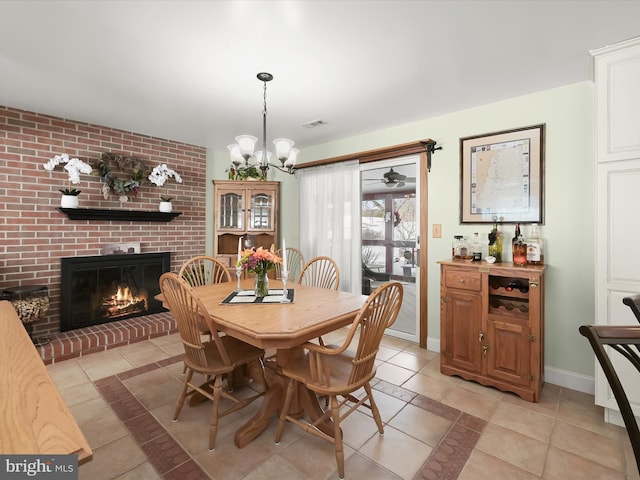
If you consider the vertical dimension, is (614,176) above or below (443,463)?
above

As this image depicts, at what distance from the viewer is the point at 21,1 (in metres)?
1.58

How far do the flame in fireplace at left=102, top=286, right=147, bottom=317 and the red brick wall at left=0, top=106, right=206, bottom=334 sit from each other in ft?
1.56

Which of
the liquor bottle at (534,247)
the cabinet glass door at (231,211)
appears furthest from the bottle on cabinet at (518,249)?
the cabinet glass door at (231,211)

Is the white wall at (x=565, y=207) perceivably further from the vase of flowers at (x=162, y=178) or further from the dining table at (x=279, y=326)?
the vase of flowers at (x=162, y=178)

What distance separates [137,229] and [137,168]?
0.73 m

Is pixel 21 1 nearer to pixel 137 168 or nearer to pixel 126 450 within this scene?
pixel 137 168

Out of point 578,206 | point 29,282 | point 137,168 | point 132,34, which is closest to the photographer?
point 132,34

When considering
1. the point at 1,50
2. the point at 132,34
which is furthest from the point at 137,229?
the point at 132,34

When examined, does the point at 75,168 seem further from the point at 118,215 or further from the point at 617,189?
the point at 617,189

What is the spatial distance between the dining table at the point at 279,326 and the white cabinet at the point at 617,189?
5.19ft

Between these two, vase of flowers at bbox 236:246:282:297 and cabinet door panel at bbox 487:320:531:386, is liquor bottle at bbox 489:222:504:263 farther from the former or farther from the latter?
vase of flowers at bbox 236:246:282:297

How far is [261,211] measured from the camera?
438cm

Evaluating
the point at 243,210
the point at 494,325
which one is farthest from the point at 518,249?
the point at 243,210

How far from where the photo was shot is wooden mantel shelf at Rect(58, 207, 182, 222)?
10.6 feet
